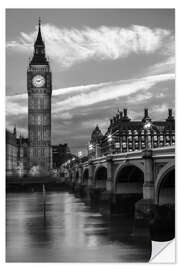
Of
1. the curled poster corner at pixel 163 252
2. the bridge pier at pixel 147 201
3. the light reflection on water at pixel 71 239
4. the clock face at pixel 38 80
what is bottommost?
the light reflection on water at pixel 71 239

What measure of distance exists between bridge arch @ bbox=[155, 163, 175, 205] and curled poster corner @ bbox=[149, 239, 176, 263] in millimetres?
6374

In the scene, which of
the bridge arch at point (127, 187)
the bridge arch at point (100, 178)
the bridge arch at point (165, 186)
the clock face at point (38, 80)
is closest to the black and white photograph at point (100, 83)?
the bridge arch at point (165, 186)

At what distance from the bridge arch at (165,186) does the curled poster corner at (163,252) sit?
637 cm

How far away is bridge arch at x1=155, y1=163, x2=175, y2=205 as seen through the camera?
20547 mm

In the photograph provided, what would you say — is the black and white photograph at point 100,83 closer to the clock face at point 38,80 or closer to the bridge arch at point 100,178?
the bridge arch at point 100,178

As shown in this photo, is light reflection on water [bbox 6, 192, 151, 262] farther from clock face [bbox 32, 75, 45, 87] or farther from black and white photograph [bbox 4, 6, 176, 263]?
clock face [bbox 32, 75, 45, 87]

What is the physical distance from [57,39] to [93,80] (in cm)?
188

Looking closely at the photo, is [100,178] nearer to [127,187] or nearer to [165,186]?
[127,187]

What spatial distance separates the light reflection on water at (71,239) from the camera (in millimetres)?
16203

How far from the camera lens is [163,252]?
13773 mm

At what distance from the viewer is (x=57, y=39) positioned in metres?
16.4

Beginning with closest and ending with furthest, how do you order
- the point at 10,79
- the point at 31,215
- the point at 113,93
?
the point at 10,79
the point at 113,93
the point at 31,215
